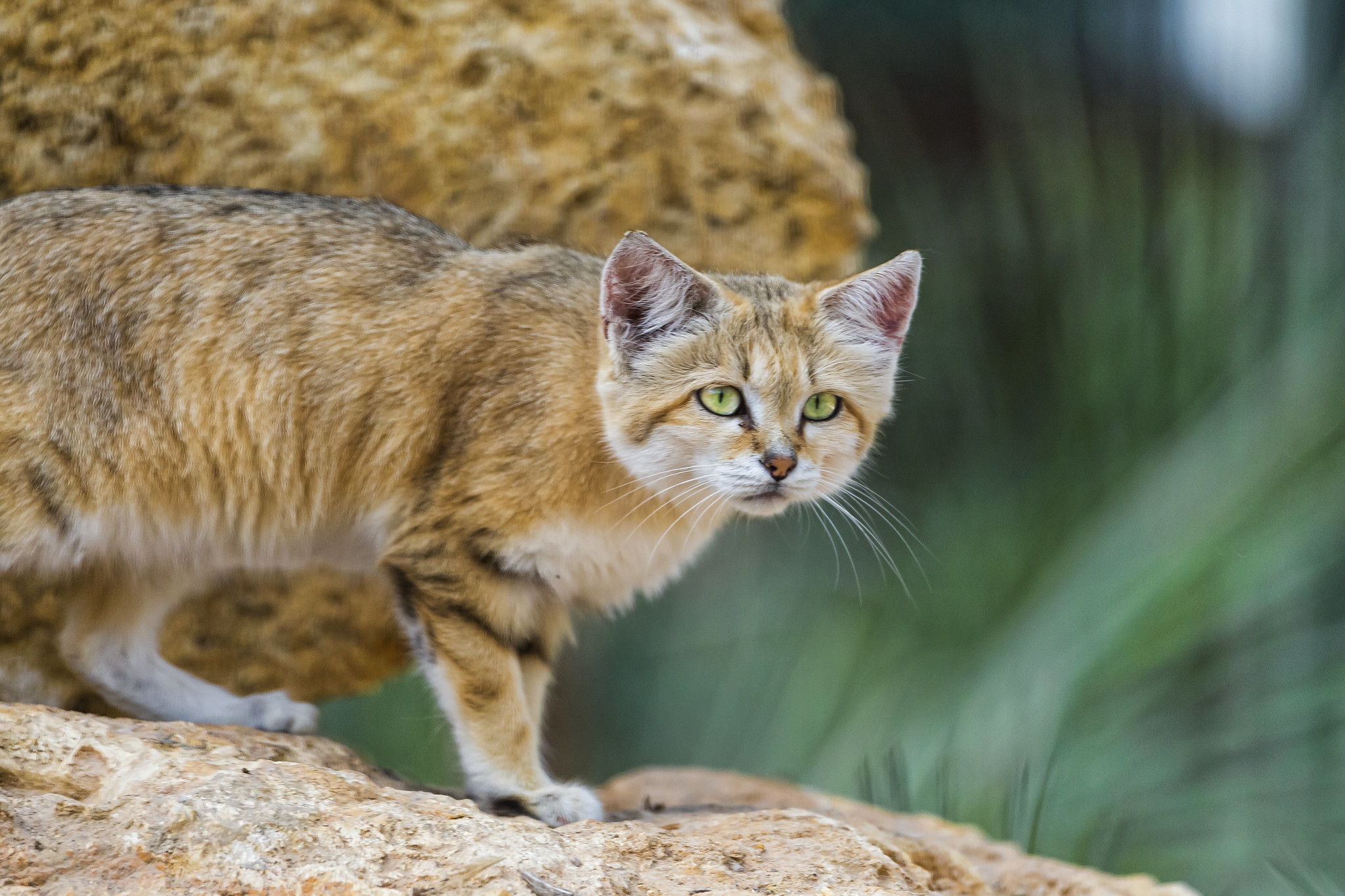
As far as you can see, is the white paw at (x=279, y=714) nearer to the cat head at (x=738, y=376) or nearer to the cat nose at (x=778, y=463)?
the cat head at (x=738, y=376)

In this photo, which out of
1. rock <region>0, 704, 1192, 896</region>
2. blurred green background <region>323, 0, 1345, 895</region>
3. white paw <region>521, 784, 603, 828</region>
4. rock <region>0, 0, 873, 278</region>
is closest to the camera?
rock <region>0, 704, 1192, 896</region>

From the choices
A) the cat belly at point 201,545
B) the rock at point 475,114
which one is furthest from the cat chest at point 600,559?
the rock at point 475,114

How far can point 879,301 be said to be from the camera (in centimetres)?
242

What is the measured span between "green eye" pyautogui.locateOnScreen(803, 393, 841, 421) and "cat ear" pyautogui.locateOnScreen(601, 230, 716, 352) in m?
0.29

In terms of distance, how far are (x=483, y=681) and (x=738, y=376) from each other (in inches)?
31.5

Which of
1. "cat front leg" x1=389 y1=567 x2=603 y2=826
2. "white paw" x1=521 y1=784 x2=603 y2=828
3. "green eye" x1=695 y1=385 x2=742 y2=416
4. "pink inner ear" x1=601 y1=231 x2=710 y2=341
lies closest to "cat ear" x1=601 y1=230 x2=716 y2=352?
"pink inner ear" x1=601 y1=231 x2=710 y2=341

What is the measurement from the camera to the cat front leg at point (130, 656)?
2.49 meters

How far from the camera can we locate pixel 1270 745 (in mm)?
2951

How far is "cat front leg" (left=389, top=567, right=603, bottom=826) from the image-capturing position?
2.22m

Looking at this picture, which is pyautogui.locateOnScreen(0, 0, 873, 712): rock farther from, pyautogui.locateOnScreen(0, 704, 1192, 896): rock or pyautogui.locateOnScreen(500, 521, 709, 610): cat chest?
pyautogui.locateOnScreen(0, 704, 1192, 896): rock

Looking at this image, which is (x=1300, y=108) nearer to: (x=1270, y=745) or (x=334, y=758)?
(x=1270, y=745)

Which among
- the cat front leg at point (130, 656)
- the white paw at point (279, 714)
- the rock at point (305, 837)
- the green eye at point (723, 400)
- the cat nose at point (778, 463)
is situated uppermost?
the green eye at point (723, 400)

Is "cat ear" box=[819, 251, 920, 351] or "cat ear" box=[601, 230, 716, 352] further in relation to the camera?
"cat ear" box=[819, 251, 920, 351]

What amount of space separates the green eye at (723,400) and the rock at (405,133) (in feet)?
2.64
